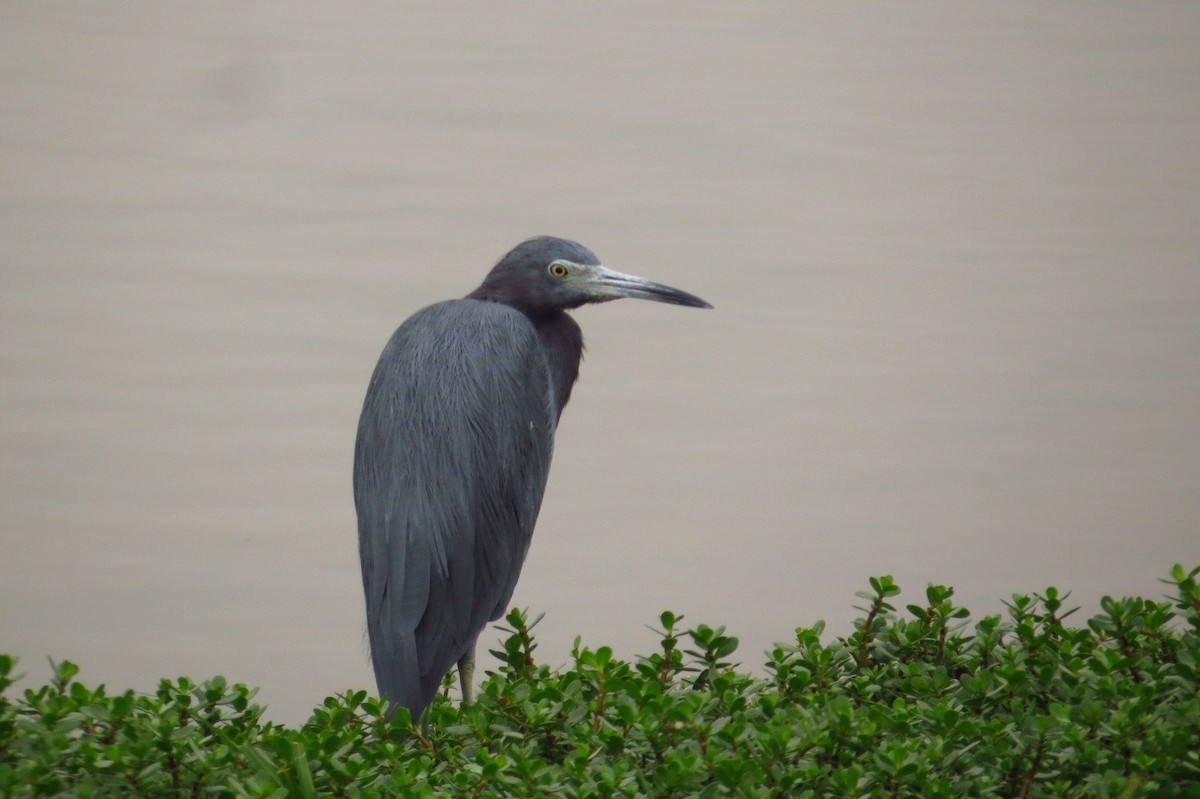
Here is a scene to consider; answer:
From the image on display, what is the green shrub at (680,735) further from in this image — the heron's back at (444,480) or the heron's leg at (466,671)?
the heron's leg at (466,671)

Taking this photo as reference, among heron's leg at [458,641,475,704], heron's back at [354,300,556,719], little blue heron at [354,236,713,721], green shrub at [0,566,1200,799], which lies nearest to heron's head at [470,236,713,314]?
little blue heron at [354,236,713,721]

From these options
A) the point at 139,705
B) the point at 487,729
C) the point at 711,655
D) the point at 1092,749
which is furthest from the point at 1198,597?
the point at 139,705

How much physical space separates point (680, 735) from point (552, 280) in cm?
200

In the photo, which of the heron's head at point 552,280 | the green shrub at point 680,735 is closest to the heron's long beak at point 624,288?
the heron's head at point 552,280

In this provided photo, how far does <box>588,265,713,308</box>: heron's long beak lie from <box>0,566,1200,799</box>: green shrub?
148cm

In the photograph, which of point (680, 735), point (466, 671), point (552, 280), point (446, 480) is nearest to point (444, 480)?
point (446, 480)

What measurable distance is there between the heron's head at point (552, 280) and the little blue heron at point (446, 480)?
4.0 inches

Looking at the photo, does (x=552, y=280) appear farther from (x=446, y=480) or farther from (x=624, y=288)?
(x=446, y=480)

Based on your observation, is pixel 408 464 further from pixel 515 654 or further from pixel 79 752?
pixel 79 752

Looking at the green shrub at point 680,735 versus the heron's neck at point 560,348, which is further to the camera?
the heron's neck at point 560,348

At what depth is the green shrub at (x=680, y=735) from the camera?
2076mm

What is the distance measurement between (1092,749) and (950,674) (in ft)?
2.32

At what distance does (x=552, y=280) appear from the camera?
13.2ft

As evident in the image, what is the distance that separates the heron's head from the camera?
401 cm
